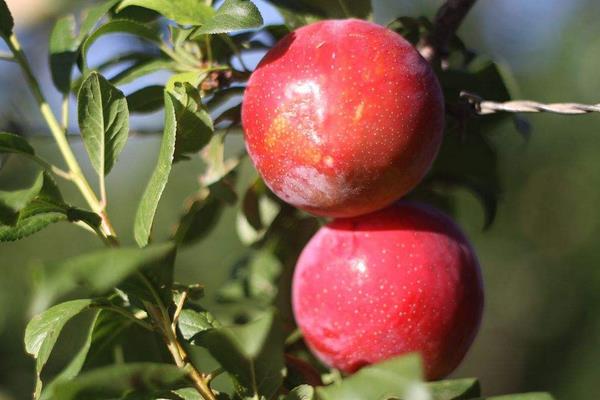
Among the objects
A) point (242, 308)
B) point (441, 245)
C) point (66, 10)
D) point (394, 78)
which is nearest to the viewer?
point (394, 78)

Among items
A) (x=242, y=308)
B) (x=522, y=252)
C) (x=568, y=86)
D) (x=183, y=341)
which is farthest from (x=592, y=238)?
(x=183, y=341)

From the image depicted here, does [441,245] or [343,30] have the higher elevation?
[343,30]

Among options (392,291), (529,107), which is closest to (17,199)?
(392,291)

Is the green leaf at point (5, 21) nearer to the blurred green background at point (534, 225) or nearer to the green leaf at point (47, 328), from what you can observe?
the green leaf at point (47, 328)

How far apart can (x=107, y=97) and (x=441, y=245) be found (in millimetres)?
→ 439

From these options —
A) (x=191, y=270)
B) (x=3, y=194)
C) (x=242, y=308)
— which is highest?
(x=3, y=194)

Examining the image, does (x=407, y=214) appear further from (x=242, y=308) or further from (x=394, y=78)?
(x=242, y=308)

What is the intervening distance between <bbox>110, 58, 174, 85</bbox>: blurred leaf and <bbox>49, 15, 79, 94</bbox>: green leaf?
7 centimetres

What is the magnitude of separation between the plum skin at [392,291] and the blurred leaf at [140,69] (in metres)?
0.31

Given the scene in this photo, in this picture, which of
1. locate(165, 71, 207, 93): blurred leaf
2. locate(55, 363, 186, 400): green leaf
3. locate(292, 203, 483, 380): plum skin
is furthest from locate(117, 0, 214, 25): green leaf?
locate(55, 363, 186, 400): green leaf

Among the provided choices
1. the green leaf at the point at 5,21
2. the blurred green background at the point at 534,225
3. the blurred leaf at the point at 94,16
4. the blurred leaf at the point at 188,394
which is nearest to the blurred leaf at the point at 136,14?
the blurred leaf at the point at 94,16

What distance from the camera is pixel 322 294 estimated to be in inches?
37.3

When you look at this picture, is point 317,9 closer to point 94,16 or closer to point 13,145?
point 94,16

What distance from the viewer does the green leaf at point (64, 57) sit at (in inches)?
41.1
